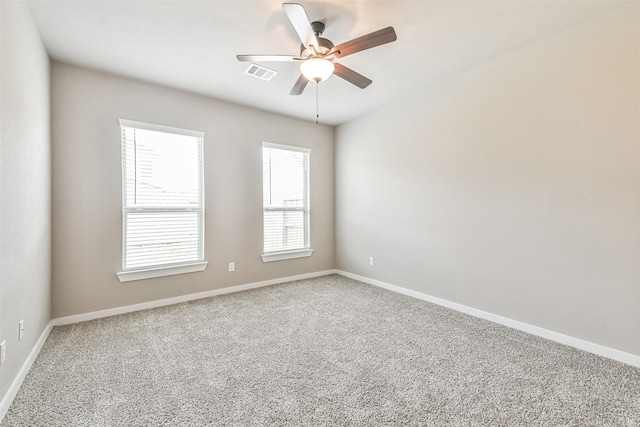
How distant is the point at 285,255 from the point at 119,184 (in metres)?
2.36

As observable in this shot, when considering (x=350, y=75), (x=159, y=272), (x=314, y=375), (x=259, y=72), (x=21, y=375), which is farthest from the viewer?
(x=159, y=272)

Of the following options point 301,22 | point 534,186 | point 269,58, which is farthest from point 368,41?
point 534,186

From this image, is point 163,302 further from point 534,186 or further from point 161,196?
point 534,186

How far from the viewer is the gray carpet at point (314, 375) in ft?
5.47

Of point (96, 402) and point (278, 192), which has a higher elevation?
point (278, 192)

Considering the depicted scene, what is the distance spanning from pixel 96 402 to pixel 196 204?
2373 millimetres

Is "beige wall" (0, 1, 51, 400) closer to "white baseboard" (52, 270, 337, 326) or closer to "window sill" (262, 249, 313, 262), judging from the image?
"white baseboard" (52, 270, 337, 326)

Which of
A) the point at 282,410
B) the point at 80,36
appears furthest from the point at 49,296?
the point at 282,410

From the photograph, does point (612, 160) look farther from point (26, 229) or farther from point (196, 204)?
point (26, 229)

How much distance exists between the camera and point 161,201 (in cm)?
351

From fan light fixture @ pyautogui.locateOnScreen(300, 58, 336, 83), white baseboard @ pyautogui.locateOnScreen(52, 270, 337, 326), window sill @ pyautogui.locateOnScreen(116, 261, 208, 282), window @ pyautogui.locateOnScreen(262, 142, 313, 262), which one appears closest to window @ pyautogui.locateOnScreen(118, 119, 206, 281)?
window sill @ pyautogui.locateOnScreen(116, 261, 208, 282)

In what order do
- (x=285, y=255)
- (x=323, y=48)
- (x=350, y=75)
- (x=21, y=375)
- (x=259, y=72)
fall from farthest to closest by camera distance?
(x=285, y=255) < (x=259, y=72) < (x=350, y=75) < (x=323, y=48) < (x=21, y=375)

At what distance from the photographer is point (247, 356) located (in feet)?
7.68

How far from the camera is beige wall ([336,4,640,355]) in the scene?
225 centimetres
